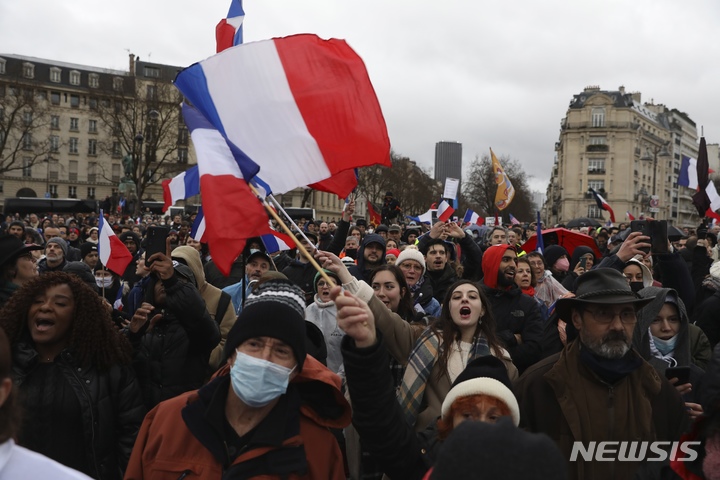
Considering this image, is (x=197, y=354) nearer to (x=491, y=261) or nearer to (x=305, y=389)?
(x=305, y=389)

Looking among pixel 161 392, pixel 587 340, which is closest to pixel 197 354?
pixel 161 392

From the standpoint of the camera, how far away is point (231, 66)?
3543mm

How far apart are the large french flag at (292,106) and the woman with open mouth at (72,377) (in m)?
1.19

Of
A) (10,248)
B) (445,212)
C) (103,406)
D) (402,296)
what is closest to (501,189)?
(445,212)

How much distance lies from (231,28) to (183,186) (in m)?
1.99

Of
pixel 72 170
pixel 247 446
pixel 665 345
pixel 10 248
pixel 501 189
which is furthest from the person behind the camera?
pixel 72 170

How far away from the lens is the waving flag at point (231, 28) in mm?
4176

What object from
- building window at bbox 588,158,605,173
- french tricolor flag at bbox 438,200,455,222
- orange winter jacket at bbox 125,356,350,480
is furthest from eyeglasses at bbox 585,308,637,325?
building window at bbox 588,158,605,173

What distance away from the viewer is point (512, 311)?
507 centimetres

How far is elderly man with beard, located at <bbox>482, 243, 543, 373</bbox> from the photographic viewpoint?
4.74m

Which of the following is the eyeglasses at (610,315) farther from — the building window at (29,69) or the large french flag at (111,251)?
the building window at (29,69)

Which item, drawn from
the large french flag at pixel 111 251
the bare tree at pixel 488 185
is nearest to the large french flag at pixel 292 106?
the large french flag at pixel 111 251

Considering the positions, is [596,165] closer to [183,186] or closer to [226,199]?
[183,186]

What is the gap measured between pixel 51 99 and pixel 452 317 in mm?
87656
